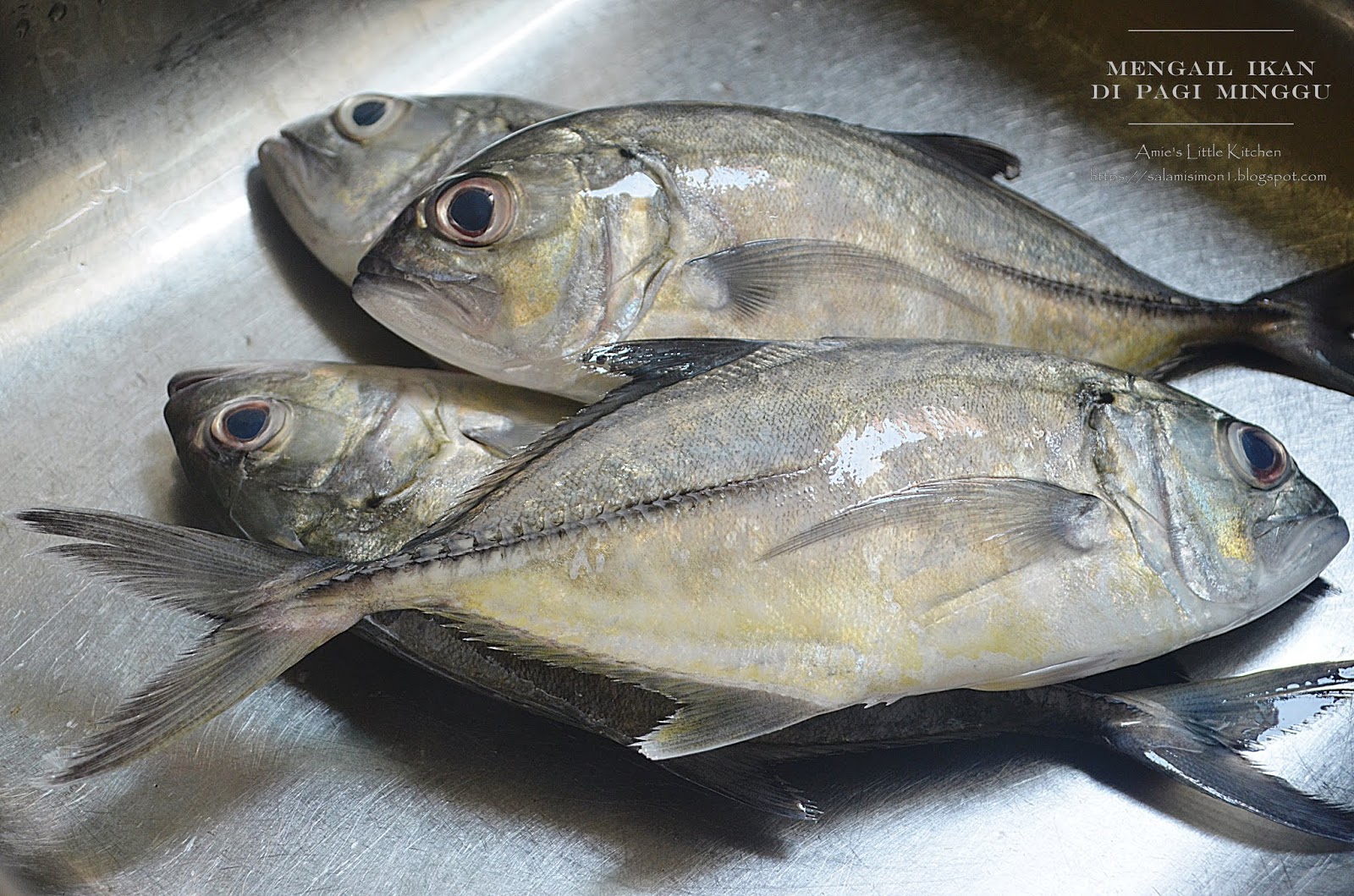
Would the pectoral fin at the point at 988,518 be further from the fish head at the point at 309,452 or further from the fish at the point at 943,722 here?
the fish head at the point at 309,452

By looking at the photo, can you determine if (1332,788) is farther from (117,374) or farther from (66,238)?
(66,238)

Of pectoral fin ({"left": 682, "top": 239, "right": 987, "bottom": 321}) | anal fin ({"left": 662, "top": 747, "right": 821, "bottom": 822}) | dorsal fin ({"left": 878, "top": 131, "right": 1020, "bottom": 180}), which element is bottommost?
anal fin ({"left": 662, "top": 747, "right": 821, "bottom": 822})

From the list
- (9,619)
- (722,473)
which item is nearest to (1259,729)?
(722,473)

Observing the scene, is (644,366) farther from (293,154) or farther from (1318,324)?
(1318,324)

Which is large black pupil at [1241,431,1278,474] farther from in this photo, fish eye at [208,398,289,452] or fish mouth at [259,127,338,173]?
fish mouth at [259,127,338,173]

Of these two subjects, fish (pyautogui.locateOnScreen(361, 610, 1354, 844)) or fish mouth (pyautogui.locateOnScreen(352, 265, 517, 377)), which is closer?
fish (pyautogui.locateOnScreen(361, 610, 1354, 844))

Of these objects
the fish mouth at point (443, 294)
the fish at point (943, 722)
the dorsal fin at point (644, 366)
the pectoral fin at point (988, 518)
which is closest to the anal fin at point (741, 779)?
the fish at point (943, 722)

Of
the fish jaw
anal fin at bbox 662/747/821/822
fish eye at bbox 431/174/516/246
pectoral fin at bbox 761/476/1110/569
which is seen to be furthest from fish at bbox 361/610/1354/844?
the fish jaw
